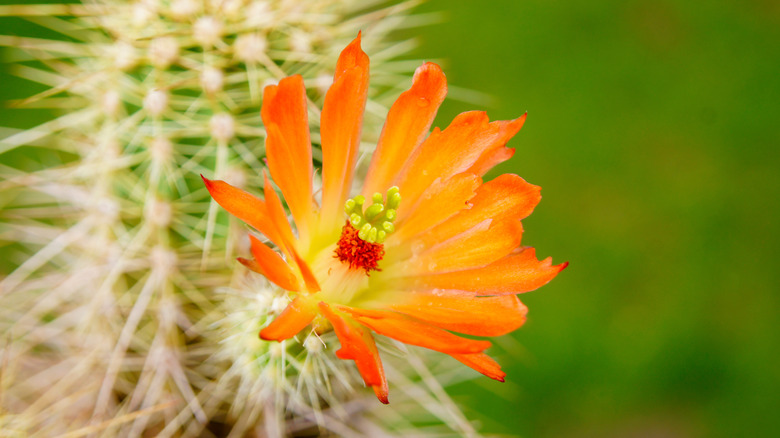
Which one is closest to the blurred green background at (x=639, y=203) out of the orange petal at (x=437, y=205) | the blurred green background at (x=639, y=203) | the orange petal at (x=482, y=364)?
the blurred green background at (x=639, y=203)

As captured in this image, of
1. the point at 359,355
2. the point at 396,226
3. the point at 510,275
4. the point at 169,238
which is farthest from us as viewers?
the point at 169,238

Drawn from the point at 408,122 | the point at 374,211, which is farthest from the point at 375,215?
the point at 408,122

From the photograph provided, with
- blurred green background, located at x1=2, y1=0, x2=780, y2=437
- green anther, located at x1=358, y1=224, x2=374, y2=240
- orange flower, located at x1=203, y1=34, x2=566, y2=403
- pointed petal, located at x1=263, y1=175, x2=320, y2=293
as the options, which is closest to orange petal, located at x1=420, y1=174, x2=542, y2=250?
orange flower, located at x1=203, y1=34, x2=566, y2=403

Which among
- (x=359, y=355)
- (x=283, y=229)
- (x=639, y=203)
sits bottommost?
(x=359, y=355)

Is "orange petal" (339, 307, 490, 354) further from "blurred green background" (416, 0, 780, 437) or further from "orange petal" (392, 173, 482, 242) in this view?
"blurred green background" (416, 0, 780, 437)

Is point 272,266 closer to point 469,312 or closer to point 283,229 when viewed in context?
point 283,229

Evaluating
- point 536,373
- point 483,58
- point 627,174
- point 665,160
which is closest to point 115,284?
point 536,373
